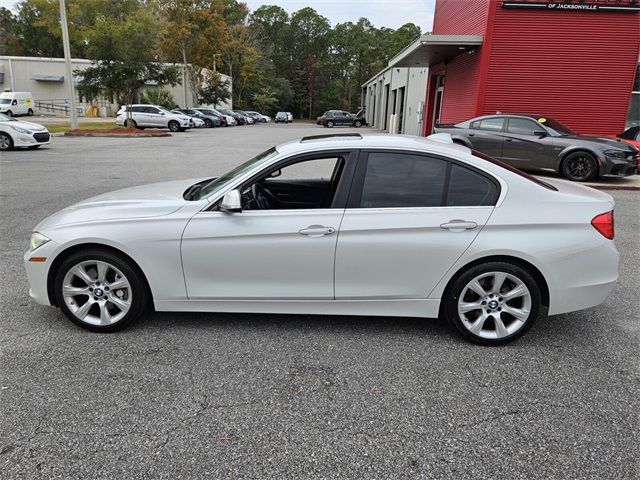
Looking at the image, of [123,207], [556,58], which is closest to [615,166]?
[556,58]

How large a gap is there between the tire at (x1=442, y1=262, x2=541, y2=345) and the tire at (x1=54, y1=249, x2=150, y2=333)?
2339 millimetres

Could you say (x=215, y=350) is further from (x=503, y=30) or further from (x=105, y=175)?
(x=503, y=30)

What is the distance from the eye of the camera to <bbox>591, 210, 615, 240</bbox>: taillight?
3.63 metres

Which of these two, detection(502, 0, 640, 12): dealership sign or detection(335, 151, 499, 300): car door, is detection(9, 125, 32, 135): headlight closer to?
detection(502, 0, 640, 12): dealership sign

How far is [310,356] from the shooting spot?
3.55 m

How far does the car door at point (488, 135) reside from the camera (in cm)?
1291

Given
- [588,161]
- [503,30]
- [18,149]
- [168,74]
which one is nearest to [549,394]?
[588,161]

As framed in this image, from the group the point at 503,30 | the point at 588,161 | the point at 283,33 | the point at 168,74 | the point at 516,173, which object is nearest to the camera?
the point at 516,173

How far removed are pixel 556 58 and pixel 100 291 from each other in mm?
16089

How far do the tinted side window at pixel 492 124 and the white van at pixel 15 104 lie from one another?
129 ft

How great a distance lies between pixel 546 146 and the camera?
12266 mm

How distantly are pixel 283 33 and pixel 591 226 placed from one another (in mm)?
101499

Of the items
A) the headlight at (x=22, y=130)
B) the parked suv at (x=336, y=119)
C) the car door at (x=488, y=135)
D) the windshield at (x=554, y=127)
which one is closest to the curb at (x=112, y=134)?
the headlight at (x=22, y=130)

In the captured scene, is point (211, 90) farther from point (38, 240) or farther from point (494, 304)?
point (494, 304)
